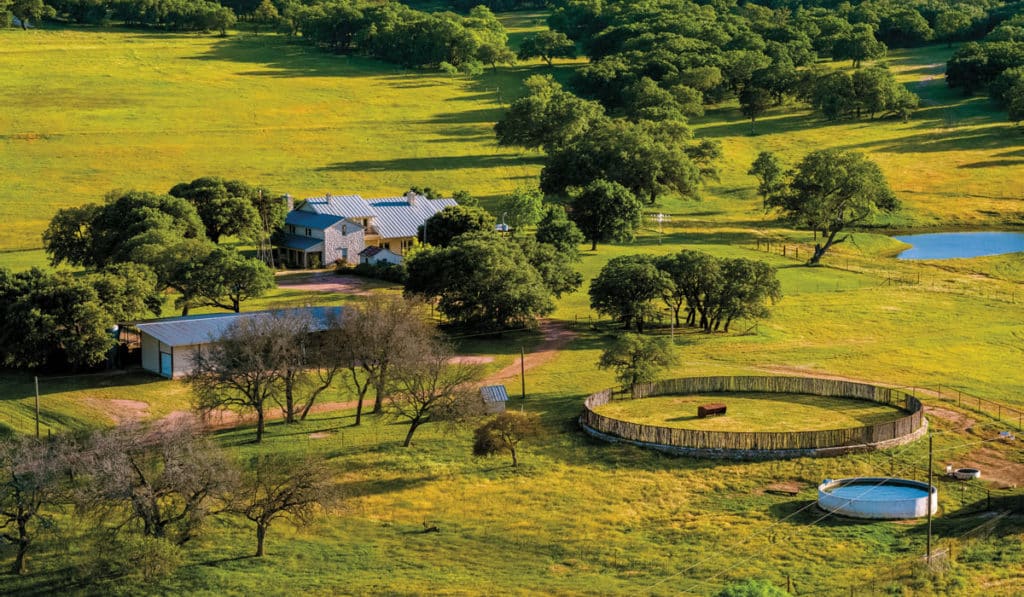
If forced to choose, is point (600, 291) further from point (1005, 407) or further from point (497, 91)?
point (497, 91)

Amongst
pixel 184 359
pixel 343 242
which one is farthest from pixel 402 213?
pixel 184 359

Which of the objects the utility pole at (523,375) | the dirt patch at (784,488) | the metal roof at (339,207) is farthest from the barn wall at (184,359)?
the metal roof at (339,207)

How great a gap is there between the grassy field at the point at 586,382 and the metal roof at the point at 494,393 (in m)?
2.43

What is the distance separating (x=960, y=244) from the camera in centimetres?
13012

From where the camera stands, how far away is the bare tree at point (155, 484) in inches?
2159

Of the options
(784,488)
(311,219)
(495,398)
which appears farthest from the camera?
(311,219)

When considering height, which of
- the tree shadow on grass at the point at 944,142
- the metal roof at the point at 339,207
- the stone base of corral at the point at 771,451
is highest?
the tree shadow on grass at the point at 944,142

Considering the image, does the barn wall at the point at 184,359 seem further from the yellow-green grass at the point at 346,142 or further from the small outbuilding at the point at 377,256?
the yellow-green grass at the point at 346,142

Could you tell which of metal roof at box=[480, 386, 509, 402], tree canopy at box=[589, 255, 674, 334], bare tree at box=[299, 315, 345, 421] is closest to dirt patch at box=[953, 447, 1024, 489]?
metal roof at box=[480, 386, 509, 402]

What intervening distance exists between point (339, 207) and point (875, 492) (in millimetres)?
70949

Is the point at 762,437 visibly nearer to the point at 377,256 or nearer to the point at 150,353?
the point at 150,353

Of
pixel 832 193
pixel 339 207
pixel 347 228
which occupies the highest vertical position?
pixel 832 193

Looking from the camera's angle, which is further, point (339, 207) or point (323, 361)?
point (339, 207)

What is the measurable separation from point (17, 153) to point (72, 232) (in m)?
49.3
